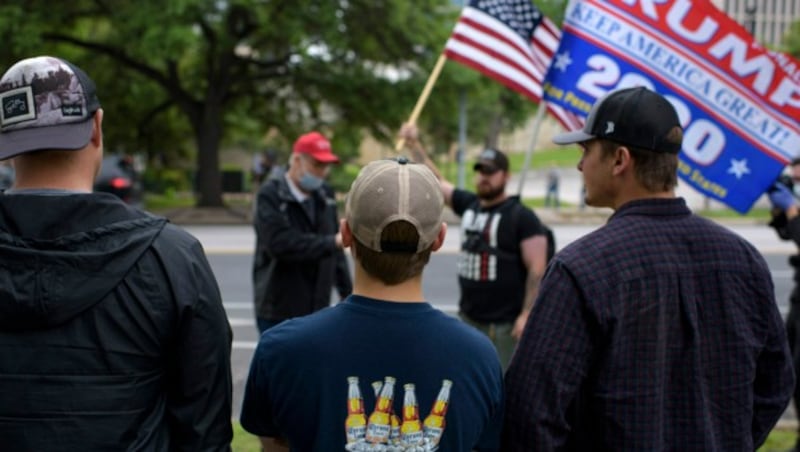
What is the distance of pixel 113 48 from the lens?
971 inches

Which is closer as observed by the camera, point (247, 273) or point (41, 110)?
point (41, 110)

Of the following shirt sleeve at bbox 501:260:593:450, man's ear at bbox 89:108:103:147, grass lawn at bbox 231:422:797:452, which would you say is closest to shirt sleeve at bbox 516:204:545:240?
grass lawn at bbox 231:422:797:452

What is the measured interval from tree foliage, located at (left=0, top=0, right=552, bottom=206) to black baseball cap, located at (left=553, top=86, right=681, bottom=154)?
19.0m

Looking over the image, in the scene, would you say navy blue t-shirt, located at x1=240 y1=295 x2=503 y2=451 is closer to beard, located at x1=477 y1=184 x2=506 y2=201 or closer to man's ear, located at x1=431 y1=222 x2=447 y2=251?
man's ear, located at x1=431 y1=222 x2=447 y2=251

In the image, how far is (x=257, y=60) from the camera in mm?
25469

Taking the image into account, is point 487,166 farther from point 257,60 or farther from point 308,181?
point 257,60

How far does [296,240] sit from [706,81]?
2508mm

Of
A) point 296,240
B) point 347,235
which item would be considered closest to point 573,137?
point 347,235

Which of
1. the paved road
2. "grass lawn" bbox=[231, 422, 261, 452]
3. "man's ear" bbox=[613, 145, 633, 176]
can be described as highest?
"man's ear" bbox=[613, 145, 633, 176]

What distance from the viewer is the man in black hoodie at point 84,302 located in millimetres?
1978

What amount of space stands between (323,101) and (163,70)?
231 inches

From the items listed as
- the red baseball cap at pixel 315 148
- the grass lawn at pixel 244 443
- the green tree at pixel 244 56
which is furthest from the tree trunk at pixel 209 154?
the grass lawn at pixel 244 443

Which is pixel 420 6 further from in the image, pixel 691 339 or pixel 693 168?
pixel 691 339

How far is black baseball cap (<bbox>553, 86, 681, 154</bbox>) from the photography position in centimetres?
247
